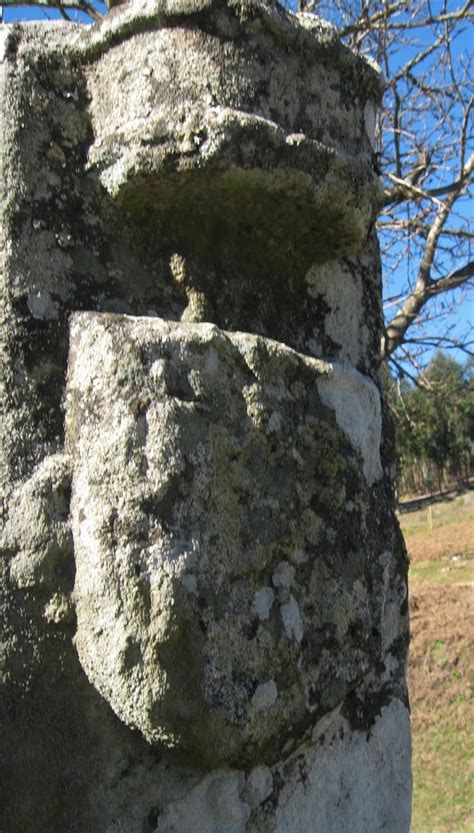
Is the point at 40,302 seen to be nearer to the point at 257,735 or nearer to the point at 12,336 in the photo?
the point at 12,336

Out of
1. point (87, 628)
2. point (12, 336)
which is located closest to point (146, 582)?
point (87, 628)

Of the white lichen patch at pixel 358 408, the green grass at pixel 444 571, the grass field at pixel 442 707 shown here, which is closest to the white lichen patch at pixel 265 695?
the white lichen patch at pixel 358 408

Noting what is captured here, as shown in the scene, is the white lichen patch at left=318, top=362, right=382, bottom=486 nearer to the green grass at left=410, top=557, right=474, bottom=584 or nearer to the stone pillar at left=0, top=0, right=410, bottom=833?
the stone pillar at left=0, top=0, right=410, bottom=833

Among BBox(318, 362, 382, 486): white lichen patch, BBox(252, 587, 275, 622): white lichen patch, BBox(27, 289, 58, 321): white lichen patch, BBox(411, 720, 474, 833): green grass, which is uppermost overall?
BBox(27, 289, 58, 321): white lichen patch

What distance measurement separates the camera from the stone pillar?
86cm

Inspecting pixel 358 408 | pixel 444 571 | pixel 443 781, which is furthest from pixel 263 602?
pixel 444 571

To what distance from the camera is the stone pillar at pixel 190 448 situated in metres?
0.86

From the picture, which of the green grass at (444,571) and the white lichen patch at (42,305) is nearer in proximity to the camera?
the white lichen patch at (42,305)

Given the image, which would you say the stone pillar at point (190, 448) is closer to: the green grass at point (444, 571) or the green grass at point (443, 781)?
the green grass at point (443, 781)

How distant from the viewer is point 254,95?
3.31ft

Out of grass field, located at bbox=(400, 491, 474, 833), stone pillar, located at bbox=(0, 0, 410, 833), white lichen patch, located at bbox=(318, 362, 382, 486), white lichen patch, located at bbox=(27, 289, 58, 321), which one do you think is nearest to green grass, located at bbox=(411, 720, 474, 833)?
grass field, located at bbox=(400, 491, 474, 833)

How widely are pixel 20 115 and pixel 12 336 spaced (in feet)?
0.94

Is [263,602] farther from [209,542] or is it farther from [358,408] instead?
[358,408]

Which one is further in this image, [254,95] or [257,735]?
[254,95]
